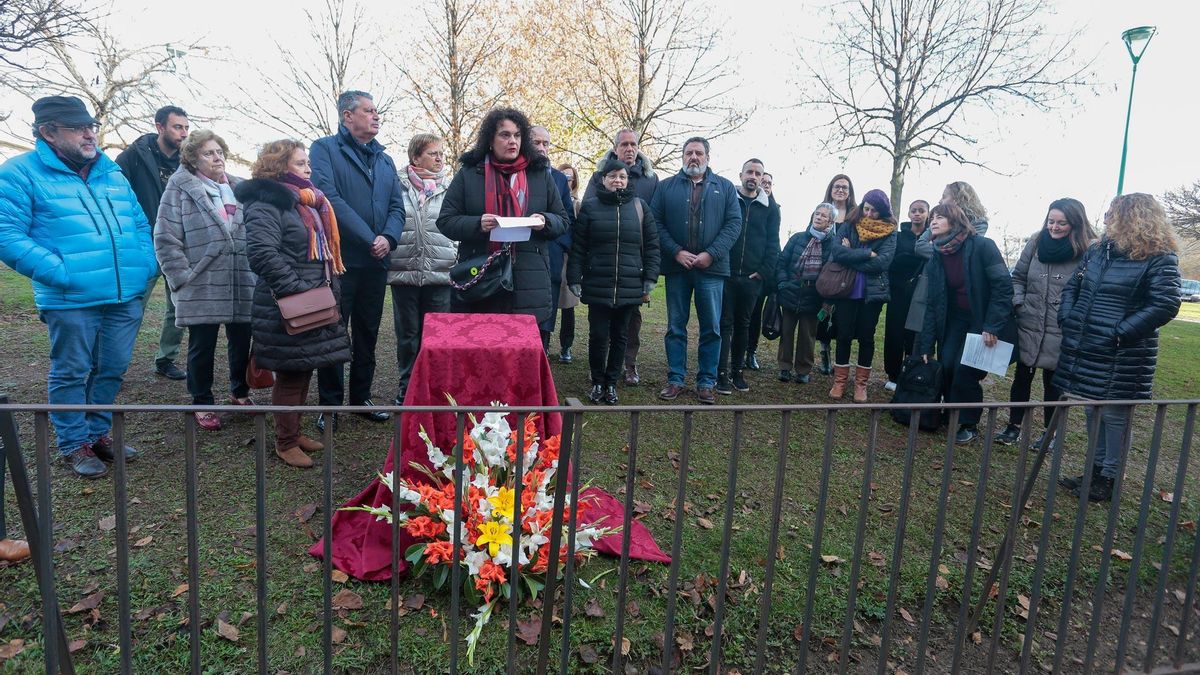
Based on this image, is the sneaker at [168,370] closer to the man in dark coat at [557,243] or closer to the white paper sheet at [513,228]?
the man in dark coat at [557,243]

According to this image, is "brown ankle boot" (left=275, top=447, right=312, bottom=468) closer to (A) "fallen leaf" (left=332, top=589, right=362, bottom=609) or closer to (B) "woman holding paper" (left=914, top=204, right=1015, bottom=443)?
(A) "fallen leaf" (left=332, top=589, right=362, bottom=609)

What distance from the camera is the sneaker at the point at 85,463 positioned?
3586 mm

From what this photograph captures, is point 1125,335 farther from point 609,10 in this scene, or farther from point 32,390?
point 609,10

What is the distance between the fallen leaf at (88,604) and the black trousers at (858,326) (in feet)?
18.1

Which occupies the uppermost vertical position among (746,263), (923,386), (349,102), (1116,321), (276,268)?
(349,102)

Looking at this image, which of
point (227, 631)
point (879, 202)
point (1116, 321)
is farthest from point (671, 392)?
point (227, 631)

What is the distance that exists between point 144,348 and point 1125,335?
798 cm

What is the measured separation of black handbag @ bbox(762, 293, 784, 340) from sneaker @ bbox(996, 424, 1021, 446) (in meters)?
2.19

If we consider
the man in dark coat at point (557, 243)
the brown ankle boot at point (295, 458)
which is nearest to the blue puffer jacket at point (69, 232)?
the brown ankle boot at point (295, 458)

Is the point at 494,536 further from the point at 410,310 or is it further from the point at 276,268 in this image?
the point at 410,310

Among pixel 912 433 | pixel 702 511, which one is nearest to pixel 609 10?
pixel 702 511

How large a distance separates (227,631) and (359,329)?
242 cm

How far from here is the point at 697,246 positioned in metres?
5.62

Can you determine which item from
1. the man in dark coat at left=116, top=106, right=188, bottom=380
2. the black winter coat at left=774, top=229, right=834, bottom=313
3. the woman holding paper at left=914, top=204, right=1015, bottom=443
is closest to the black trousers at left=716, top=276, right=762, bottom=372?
the black winter coat at left=774, top=229, right=834, bottom=313
